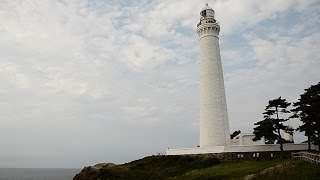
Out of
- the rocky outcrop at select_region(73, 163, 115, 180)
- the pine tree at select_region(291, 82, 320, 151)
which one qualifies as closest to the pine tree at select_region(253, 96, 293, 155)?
the pine tree at select_region(291, 82, 320, 151)

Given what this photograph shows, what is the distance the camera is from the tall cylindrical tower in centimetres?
4356

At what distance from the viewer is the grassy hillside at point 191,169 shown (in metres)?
27.3

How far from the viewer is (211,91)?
44281 millimetres

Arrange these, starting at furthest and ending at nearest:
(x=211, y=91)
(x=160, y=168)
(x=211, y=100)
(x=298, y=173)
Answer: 1. (x=211, y=91)
2. (x=211, y=100)
3. (x=160, y=168)
4. (x=298, y=173)

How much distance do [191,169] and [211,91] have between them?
11.3 meters

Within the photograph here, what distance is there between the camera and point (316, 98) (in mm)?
34781

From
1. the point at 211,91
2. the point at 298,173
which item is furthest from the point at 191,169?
the point at 298,173

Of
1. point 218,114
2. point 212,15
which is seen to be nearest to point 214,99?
point 218,114

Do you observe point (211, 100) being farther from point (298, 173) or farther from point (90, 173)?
point (298, 173)

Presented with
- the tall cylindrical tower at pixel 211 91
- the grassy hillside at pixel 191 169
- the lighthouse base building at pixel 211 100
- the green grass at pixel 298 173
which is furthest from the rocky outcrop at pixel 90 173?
the green grass at pixel 298 173

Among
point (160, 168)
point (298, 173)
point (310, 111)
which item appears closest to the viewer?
point (298, 173)

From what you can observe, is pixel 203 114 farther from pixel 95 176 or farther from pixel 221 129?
pixel 95 176

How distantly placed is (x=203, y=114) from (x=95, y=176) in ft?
51.1

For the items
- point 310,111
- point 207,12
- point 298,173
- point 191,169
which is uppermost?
point 207,12
